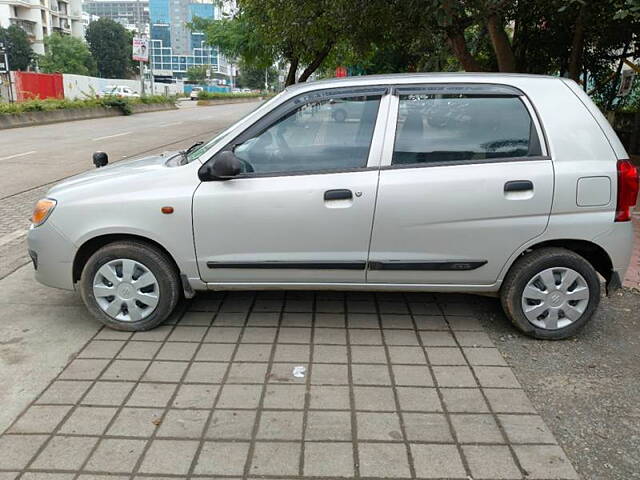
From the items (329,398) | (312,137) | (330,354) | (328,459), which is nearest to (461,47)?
(312,137)

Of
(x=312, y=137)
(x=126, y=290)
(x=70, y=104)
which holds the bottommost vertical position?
(x=70, y=104)

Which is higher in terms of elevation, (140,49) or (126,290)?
(140,49)

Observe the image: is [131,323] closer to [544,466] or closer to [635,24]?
[544,466]

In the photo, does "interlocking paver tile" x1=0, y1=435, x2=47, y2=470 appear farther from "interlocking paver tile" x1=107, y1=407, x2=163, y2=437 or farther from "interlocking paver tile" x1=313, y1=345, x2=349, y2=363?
"interlocking paver tile" x1=313, y1=345, x2=349, y2=363

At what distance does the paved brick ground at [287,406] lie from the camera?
8.72 ft

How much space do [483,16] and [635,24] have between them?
16.7 ft

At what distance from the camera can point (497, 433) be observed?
9.53 feet

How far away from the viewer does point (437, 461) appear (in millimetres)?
2680

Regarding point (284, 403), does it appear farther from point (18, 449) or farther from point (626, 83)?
point (626, 83)

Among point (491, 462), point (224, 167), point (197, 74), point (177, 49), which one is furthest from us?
point (177, 49)

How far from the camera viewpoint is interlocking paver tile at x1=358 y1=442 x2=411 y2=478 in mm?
2594

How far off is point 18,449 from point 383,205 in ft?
8.07

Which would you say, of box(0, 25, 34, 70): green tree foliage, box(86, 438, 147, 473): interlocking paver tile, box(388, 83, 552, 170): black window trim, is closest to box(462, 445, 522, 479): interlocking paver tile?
box(86, 438, 147, 473): interlocking paver tile

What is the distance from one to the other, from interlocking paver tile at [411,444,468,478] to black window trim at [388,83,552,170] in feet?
5.90
